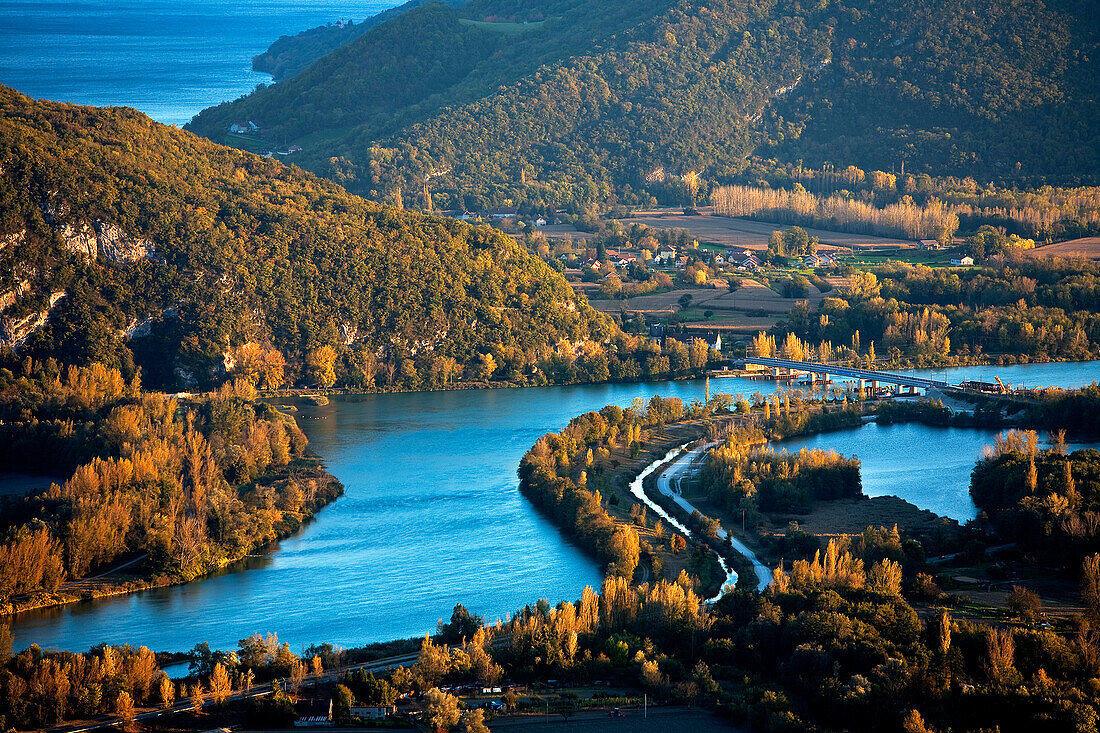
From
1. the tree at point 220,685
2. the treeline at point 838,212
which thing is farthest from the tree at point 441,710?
the treeline at point 838,212

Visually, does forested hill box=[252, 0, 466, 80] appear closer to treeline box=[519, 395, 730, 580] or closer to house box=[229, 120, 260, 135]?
house box=[229, 120, 260, 135]

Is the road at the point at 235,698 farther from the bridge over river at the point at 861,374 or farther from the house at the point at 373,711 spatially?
the bridge over river at the point at 861,374

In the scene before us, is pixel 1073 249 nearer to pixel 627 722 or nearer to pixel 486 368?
pixel 486 368

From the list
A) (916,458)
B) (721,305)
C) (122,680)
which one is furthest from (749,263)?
(122,680)

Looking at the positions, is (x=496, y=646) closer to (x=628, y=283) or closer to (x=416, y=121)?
(x=628, y=283)

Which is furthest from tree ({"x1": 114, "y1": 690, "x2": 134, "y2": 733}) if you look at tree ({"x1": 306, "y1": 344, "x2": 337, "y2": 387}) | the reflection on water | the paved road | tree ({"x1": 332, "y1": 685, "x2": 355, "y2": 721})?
tree ({"x1": 306, "y1": 344, "x2": 337, "y2": 387})

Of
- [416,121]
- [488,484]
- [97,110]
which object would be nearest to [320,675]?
[488,484]
